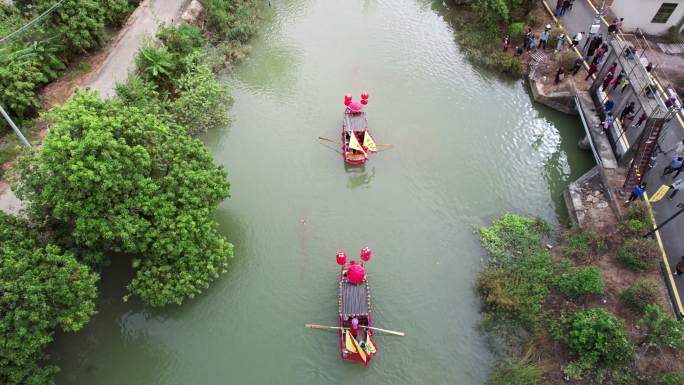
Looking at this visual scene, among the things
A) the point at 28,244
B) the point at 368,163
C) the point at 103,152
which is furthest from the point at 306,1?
the point at 28,244

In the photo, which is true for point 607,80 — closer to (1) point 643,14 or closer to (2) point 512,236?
(1) point 643,14

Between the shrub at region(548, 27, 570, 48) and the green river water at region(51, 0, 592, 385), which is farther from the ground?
the shrub at region(548, 27, 570, 48)

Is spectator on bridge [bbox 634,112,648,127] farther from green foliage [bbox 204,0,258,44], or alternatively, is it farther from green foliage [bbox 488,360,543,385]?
green foliage [bbox 204,0,258,44]

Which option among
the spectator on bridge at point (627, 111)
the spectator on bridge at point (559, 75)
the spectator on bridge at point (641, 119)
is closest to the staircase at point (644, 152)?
the spectator on bridge at point (641, 119)

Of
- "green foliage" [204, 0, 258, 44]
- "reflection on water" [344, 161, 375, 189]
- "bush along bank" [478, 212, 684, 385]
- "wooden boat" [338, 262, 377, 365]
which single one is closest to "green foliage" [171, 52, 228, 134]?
"green foliage" [204, 0, 258, 44]

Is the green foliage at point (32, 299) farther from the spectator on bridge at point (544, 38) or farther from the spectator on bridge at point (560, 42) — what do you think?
the spectator on bridge at point (560, 42)

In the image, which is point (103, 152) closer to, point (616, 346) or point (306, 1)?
point (616, 346)

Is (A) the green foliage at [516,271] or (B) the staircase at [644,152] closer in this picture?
(A) the green foliage at [516,271]
